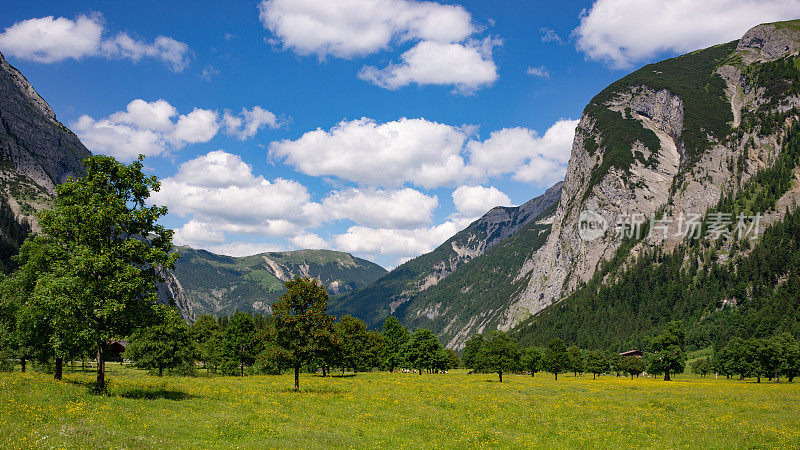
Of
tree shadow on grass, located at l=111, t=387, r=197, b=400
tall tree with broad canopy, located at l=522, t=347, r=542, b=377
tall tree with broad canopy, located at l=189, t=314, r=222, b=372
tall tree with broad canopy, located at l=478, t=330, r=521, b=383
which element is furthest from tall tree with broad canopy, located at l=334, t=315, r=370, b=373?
tall tree with broad canopy, located at l=522, t=347, r=542, b=377

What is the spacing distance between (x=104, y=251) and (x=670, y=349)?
10718 cm

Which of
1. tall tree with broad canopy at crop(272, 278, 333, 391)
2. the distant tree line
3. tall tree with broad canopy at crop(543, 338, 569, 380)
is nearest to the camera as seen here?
tall tree with broad canopy at crop(272, 278, 333, 391)

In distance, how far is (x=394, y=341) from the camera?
10188 cm

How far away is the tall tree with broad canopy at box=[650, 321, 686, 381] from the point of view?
303 ft

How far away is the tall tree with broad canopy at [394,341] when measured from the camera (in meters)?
99.1

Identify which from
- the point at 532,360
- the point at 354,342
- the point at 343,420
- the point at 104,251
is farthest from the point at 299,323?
the point at 532,360

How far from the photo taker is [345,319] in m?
87.4

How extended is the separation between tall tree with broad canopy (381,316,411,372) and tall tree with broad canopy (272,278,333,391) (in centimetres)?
5403

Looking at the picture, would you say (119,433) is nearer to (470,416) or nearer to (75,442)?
(75,442)

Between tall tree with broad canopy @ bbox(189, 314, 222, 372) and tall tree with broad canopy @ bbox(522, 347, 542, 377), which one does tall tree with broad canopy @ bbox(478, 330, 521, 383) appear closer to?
tall tree with broad canopy @ bbox(522, 347, 542, 377)

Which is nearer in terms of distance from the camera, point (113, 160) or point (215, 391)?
point (113, 160)

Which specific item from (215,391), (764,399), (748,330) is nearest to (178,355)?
(215,391)

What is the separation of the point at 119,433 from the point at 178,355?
47.5 m

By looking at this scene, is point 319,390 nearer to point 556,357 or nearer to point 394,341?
point 394,341
